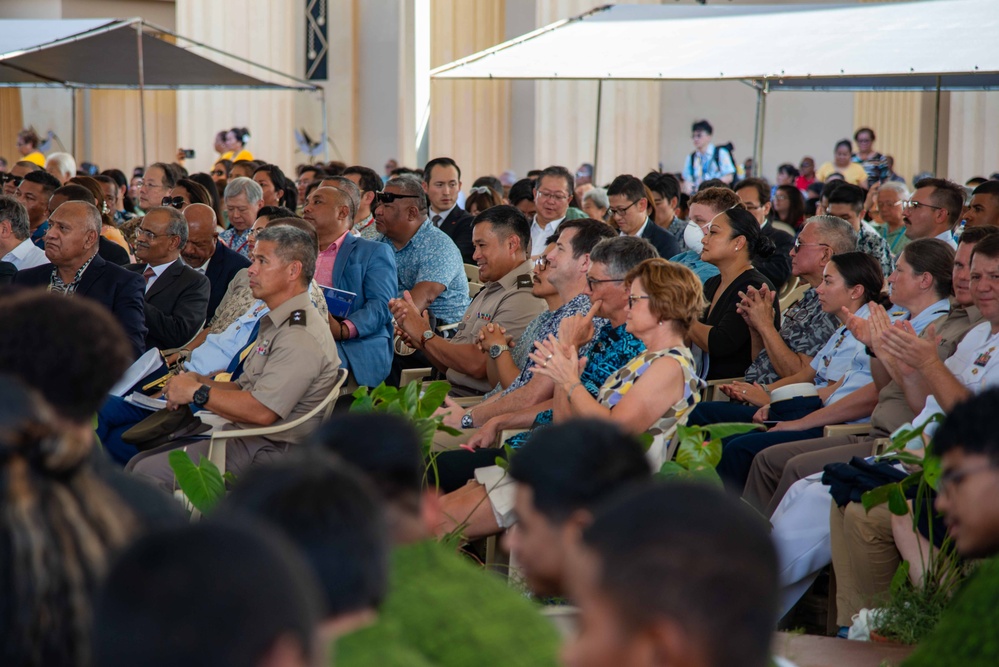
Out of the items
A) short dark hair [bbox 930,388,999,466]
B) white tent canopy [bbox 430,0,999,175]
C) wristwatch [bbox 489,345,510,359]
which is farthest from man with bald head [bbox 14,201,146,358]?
short dark hair [bbox 930,388,999,466]

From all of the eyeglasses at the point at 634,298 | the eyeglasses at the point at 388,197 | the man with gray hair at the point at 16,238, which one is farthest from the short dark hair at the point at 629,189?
the eyeglasses at the point at 634,298

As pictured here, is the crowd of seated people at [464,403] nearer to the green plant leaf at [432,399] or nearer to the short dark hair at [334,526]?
the short dark hair at [334,526]

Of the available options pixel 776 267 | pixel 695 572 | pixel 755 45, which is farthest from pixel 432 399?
pixel 755 45

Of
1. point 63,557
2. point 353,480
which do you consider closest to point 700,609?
point 353,480

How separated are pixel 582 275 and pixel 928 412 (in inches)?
58.9

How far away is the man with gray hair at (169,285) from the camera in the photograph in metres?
5.59

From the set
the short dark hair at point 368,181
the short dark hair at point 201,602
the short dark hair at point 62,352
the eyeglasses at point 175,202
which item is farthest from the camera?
the short dark hair at point 368,181

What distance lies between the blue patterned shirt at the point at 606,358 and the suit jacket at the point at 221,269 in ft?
8.88

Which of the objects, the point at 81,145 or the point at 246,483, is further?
the point at 81,145

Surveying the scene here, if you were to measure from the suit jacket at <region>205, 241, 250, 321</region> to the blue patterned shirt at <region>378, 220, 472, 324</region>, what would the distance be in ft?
2.71

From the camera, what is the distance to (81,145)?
23.3 m

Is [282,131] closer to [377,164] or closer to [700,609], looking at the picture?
[377,164]

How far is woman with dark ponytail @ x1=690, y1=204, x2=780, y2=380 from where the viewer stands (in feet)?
17.2

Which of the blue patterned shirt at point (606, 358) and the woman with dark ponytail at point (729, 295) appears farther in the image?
the woman with dark ponytail at point (729, 295)
